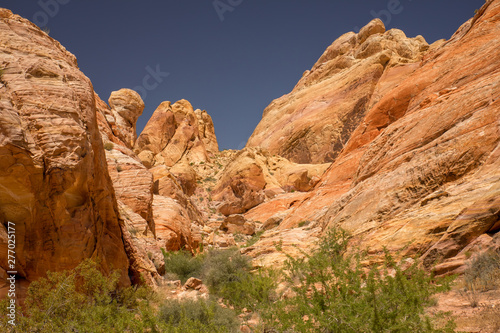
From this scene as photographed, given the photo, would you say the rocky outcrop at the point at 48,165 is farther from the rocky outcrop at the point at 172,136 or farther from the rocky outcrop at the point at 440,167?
the rocky outcrop at the point at 172,136

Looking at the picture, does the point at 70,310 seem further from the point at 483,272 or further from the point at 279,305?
the point at 483,272

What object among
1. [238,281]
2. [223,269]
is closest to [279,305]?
[238,281]

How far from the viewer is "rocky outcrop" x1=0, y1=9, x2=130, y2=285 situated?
6.05 metres

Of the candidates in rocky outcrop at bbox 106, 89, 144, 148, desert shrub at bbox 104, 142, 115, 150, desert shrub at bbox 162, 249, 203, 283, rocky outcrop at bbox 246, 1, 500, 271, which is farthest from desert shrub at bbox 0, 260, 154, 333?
rocky outcrop at bbox 106, 89, 144, 148

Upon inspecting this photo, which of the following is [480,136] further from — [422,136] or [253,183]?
[253,183]

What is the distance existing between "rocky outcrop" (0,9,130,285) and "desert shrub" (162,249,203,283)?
3.81 meters

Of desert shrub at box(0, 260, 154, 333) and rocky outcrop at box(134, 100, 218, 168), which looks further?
rocky outcrop at box(134, 100, 218, 168)

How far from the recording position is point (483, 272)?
5574mm

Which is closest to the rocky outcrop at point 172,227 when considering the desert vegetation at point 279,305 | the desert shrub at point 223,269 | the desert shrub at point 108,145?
the desert shrub at point 223,269

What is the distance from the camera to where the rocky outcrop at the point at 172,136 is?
135 feet

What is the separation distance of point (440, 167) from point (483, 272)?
5.13 m

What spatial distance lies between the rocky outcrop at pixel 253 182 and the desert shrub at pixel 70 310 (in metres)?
24.1

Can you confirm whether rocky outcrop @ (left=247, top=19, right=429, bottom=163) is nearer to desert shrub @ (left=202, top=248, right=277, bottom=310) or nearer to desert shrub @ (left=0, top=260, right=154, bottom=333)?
desert shrub @ (left=202, top=248, right=277, bottom=310)

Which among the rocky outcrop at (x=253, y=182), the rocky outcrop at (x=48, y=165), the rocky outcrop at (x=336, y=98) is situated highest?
the rocky outcrop at (x=336, y=98)
